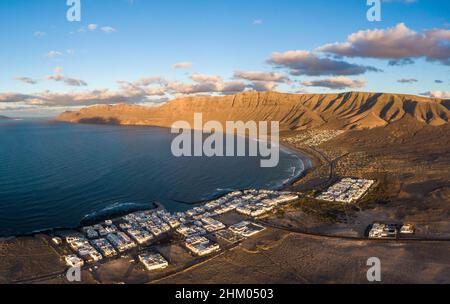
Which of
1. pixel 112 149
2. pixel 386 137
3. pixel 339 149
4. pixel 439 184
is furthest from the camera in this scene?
pixel 112 149

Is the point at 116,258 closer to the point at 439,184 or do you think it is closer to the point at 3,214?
the point at 3,214

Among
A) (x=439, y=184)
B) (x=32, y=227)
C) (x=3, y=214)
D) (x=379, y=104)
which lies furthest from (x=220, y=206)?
(x=379, y=104)

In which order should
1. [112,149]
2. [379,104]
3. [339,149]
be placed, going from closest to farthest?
[339,149], [112,149], [379,104]

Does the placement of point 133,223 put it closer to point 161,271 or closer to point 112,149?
A: point 161,271

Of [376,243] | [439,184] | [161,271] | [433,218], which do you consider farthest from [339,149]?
[161,271]
